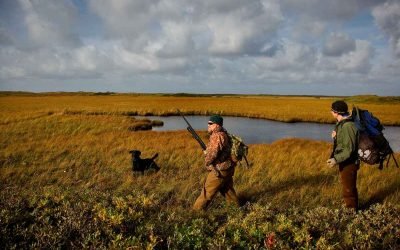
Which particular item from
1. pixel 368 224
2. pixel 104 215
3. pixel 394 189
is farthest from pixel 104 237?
pixel 394 189

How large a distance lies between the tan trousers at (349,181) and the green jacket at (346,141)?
0.24 m

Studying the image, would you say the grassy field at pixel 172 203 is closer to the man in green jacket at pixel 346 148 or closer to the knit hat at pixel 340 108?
the man in green jacket at pixel 346 148

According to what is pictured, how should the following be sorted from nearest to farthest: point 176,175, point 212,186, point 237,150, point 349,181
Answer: point 349,181 → point 237,150 → point 212,186 → point 176,175

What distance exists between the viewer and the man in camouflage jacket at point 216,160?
695 centimetres

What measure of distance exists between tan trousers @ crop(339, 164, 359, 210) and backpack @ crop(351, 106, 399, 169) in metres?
0.31

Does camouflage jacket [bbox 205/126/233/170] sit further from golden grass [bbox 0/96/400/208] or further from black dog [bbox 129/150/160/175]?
black dog [bbox 129/150/160/175]

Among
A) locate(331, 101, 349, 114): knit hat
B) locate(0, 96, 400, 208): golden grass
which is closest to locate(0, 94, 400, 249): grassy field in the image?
locate(0, 96, 400, 208): golden grass

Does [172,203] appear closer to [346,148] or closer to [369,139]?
[346,148]

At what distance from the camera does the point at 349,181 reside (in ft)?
22.7

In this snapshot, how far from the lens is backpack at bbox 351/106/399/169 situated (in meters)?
6.55

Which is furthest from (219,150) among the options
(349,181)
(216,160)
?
(349,181)

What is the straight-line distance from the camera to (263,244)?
4992 mm

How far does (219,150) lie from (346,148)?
234 cm

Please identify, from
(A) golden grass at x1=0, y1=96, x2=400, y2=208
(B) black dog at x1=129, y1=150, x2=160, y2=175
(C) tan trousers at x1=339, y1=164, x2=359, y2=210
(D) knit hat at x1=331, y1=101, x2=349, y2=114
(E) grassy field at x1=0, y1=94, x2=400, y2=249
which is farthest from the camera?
(B) black dog at x1=129, y1=150, x2=160, y2=175
